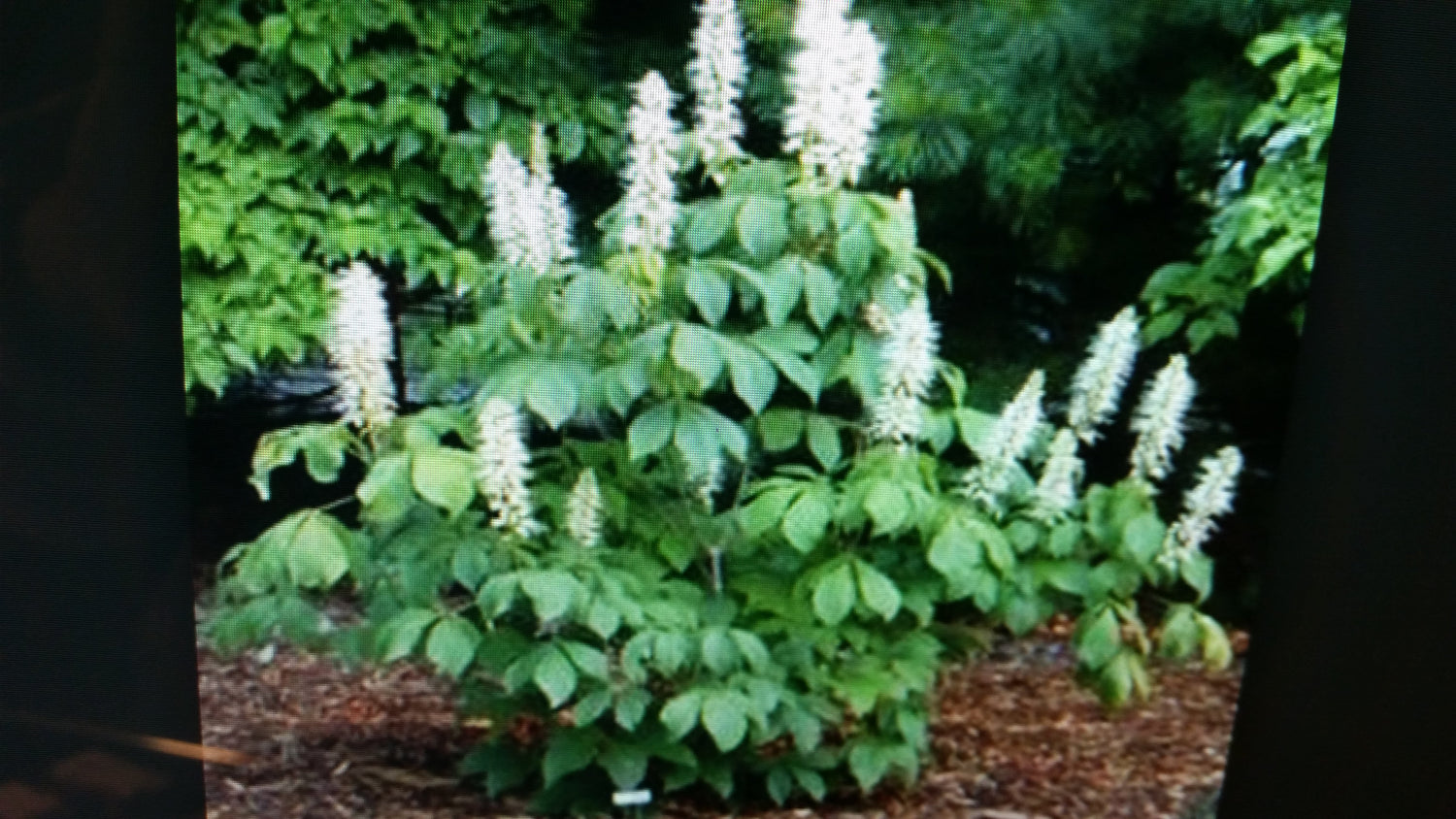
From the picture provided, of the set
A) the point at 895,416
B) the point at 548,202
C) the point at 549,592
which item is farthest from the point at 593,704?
the point at 548,202

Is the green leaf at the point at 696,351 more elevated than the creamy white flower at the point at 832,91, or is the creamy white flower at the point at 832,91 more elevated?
the creamy white flower at the point at 832,91

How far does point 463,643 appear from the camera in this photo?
1.94m

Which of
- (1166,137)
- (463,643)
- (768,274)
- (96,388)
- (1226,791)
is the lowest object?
(1226,791)

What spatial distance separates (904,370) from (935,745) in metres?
0.49

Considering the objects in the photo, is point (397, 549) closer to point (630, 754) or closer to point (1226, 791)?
point (630, 754)

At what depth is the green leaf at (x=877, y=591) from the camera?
78.0 inches

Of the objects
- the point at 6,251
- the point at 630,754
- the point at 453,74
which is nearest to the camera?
the point at 6,251

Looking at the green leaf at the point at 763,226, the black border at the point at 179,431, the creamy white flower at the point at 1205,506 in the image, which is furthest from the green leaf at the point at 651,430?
the creamy white flower at the point at 1205,506

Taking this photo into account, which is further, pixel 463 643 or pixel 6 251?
pixel 463 643

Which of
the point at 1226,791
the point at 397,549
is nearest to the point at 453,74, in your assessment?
the point at 397,549

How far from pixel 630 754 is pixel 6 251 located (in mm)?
938

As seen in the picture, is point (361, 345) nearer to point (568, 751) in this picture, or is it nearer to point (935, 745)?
point (568, 751)

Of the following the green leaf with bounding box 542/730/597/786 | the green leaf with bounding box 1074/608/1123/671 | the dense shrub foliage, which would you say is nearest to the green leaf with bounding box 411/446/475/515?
the dense shrub foliage

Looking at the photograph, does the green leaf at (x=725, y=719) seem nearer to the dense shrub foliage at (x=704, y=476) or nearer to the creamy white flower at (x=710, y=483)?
the dense shrub foliage at (x=704, y=476)
